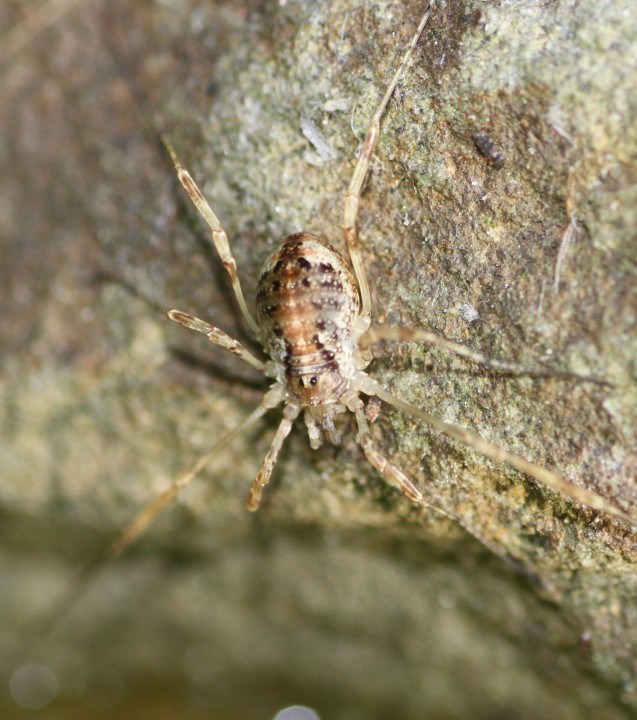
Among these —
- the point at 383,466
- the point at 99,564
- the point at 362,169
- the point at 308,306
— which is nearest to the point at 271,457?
the point at 383,466

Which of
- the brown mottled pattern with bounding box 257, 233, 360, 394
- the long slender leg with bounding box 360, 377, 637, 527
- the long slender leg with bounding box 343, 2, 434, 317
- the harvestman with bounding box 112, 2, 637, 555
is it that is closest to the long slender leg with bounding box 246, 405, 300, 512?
the harvestman with bounding box 112, 2, 637, 555

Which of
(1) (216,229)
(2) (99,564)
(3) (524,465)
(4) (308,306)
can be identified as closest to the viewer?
(3) (524,465)

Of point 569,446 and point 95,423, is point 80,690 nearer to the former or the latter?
point 95,423

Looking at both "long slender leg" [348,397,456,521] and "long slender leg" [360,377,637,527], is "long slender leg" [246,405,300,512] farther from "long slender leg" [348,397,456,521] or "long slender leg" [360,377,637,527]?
"long slender leg" [360,377,637,527]

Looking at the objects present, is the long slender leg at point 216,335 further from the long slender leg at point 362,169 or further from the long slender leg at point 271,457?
the long slender leg at point 362,169

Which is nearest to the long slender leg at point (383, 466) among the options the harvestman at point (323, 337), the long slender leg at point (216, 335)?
the harvestman at point (323, 337)

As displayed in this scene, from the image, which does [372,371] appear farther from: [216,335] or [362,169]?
[362,169]

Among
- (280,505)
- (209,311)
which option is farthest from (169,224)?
(280,505)
